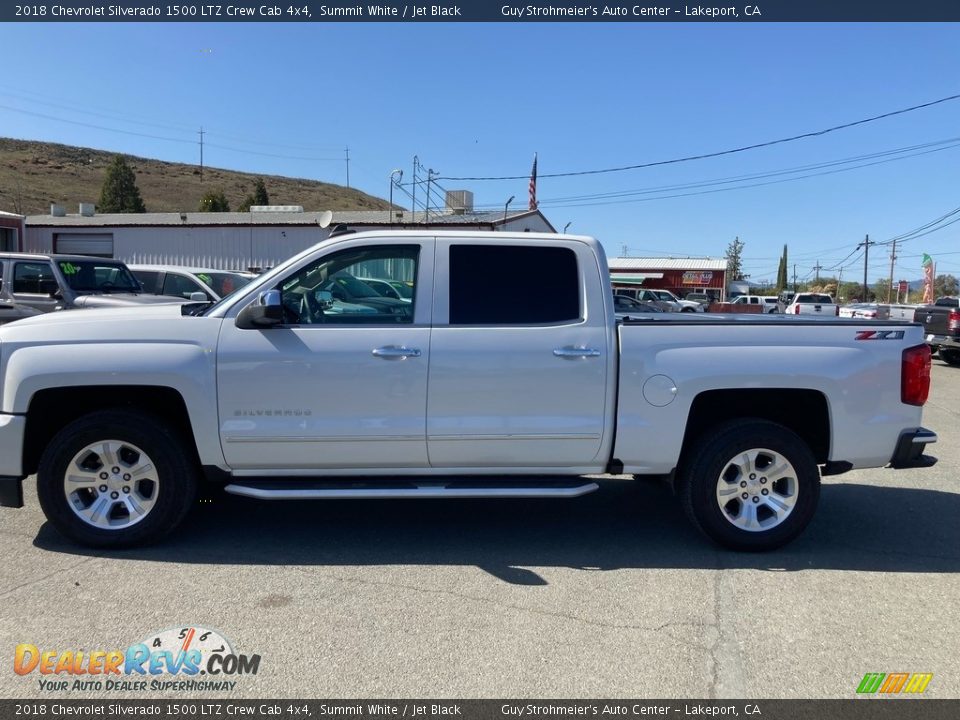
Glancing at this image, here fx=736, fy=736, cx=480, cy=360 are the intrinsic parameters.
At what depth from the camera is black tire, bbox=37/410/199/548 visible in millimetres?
4410

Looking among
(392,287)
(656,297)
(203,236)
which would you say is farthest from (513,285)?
(656,297)

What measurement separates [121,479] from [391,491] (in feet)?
5.48

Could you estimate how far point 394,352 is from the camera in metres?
4.40

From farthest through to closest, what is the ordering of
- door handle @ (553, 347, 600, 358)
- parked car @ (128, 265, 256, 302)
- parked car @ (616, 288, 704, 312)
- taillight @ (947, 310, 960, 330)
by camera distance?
1. parked car @ (616, 288, 704, 312)
2. taillight @ (947, 310, 960, 330)
3. parked car @ (128, 265, 256, 302)
4. door handle @ (553, 347, 600, 358)

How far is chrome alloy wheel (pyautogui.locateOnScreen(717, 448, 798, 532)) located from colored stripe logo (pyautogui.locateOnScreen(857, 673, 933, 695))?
1381mm

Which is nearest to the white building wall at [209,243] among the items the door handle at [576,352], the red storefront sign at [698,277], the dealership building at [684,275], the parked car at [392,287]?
the parked car at [392,287]

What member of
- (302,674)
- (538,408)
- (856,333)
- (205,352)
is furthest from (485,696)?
(856,333)

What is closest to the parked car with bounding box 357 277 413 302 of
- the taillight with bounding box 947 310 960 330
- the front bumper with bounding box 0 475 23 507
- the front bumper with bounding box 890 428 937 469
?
the front bumper with bounding box 0 475 23 507

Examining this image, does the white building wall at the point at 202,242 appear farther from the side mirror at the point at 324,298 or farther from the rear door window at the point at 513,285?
the side mirror at the point at 324,298

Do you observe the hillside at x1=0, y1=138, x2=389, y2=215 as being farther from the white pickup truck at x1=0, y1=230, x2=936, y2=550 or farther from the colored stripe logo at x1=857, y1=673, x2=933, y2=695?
the colored stripe logo at x1=857, y1=673, x2=933, y2=695

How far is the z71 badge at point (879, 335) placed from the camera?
4.62m

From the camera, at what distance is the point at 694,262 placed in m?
70.6

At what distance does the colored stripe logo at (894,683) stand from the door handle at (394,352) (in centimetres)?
279

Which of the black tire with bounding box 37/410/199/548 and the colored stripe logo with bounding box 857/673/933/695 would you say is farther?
the black tire with bounding box 37/410/199/548
